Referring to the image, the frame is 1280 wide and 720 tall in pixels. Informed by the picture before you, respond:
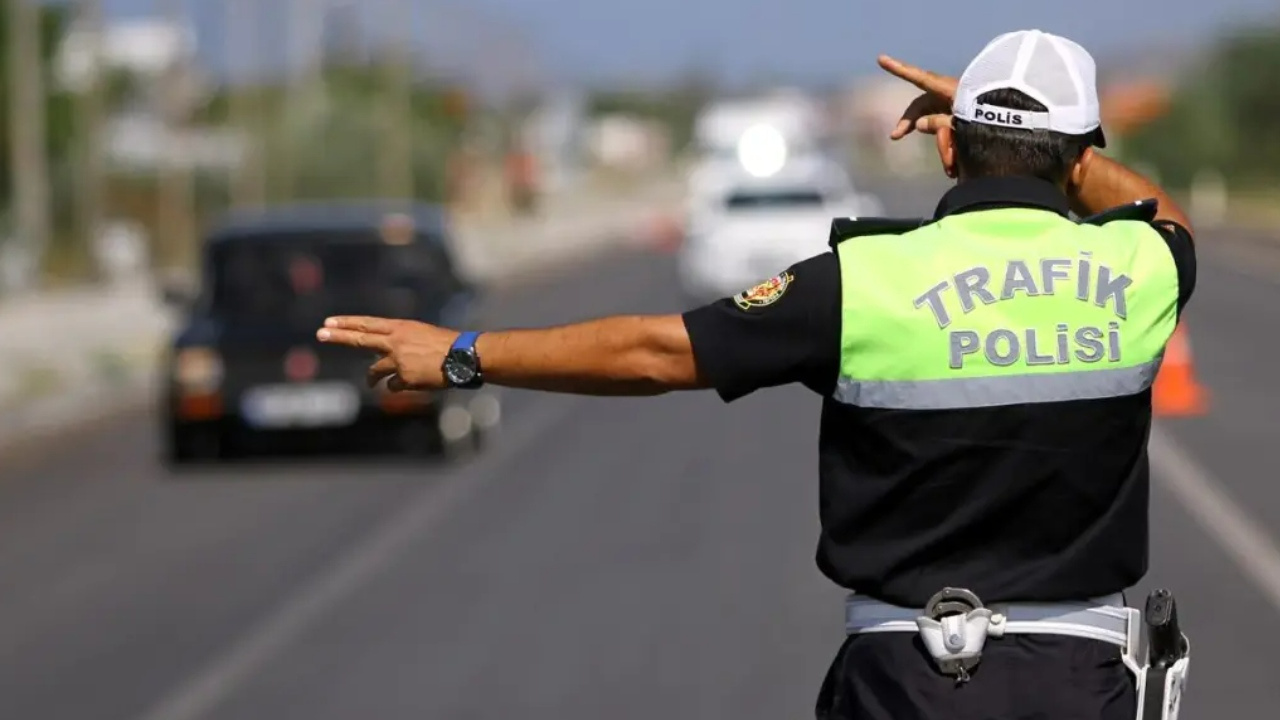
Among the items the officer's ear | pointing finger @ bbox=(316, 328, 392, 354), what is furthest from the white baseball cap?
pointing finger @ bbox=(316, 328, 392, 354)

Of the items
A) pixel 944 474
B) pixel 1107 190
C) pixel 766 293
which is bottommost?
pixel 944 474

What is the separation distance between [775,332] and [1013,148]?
464 mm

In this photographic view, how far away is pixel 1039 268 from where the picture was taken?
386cm

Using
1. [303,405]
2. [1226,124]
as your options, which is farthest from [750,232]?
[1226,124]

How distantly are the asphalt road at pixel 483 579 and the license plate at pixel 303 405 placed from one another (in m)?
0.35

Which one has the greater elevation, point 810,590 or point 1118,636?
point 1118,636

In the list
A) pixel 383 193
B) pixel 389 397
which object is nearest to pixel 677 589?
pixel 389 397

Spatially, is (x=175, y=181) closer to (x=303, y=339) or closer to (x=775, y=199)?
(x=775, y=199)

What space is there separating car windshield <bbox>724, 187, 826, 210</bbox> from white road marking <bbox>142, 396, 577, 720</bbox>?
2036cm

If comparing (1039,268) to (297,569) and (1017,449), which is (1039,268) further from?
(297,569)

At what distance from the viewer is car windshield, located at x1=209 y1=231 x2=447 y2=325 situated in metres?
17.5

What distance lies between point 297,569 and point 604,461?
5.34 m

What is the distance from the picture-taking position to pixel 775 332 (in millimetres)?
3766

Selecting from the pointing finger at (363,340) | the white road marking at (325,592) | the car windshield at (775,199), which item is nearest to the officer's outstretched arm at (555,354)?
the pointing finger at (363,340)
